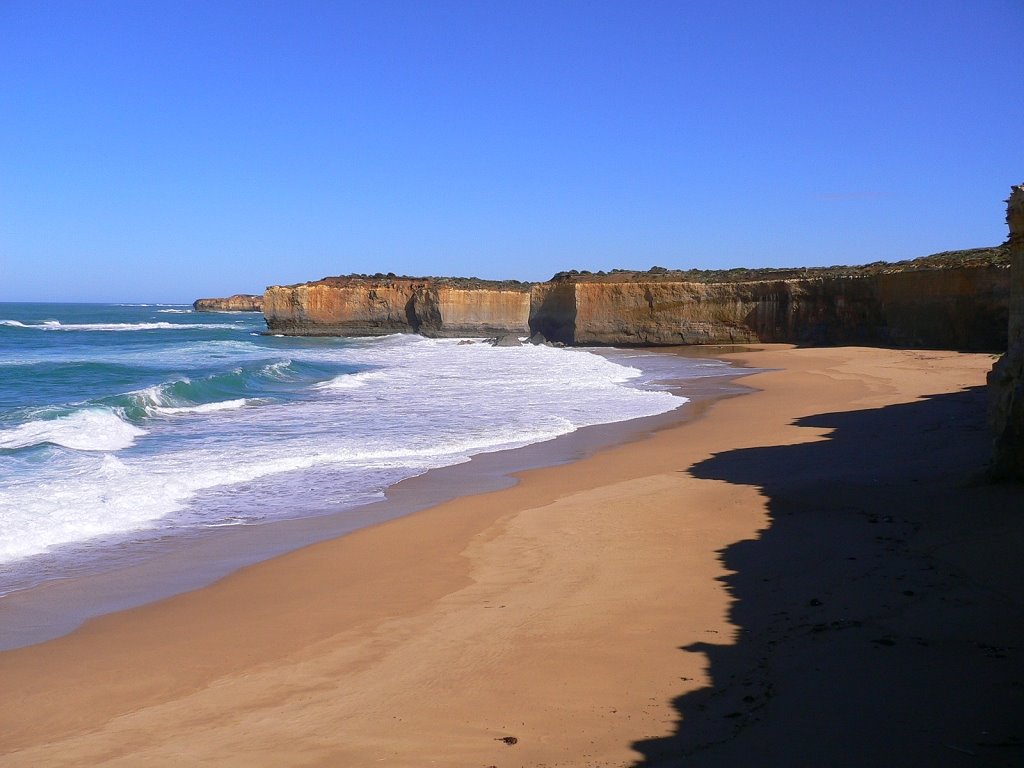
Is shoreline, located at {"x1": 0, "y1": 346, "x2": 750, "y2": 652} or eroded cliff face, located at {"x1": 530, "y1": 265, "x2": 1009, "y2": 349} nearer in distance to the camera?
shoreline, located at {"x1": 0, "y1": 346, "x2": 750, "y2": 652}

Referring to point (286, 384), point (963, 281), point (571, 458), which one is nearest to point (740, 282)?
point (963, 281)

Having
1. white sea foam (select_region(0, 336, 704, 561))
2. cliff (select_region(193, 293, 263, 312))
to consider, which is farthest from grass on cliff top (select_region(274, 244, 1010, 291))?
cliff (select_region(193, 293, 263, 312))

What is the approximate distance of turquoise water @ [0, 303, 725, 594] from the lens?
9.51 metres

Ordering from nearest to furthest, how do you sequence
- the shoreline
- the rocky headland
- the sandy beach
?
1. the sandy beach
2. the shoreline
3. the rocky headland

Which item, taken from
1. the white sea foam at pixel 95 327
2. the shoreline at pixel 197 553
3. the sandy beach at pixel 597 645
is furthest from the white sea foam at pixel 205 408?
the white sea foam at pixel 95 327

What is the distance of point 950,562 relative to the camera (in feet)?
19.4

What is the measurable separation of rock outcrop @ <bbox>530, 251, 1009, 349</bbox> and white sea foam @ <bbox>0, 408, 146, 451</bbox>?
2512 centimetres

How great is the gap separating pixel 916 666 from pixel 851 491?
4497 mm

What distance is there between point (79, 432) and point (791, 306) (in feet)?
103

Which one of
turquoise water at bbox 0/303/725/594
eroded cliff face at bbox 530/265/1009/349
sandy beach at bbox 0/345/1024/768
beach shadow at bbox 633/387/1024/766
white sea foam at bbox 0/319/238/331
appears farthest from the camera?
white sea foam at bbox 0/319/238/331

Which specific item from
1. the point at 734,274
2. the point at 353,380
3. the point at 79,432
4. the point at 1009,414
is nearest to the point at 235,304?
the point at 734,274

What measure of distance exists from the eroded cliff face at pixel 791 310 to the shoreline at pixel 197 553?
21106mm

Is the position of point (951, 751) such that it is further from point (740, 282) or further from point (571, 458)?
point (740, 282)

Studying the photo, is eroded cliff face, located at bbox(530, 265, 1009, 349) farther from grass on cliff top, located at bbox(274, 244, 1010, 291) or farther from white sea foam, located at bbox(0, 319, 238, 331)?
white sea foam, located at bbox(0, 319, 238, 331)
